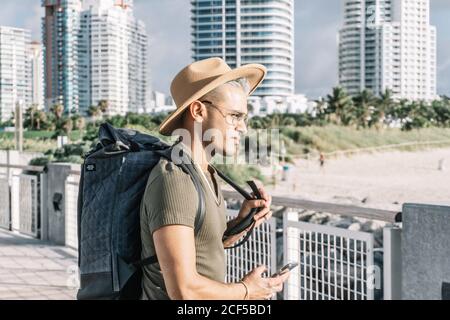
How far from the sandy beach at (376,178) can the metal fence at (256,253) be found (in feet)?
66.7

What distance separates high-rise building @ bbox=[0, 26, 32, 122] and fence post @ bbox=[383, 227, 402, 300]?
2010 inches

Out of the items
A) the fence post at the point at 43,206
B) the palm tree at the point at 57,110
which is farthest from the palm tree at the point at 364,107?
the fence post at the point at 43,206

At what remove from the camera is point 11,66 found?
5438cm

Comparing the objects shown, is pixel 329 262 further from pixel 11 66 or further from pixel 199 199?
pixel 11 66

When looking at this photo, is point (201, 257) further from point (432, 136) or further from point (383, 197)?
point (432, 136)

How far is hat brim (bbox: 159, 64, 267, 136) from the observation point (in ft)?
5.62

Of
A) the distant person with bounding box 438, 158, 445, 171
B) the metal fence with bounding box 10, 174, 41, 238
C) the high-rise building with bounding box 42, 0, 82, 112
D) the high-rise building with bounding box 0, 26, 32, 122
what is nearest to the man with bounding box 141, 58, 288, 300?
the metal fence with bounding box 10, 174, 41, 238

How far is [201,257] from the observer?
64.3 inches

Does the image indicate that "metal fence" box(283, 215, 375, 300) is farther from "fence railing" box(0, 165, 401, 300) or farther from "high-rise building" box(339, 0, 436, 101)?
"high-rise building" box(339, 0, 436, 101)

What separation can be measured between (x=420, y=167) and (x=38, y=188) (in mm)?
37901

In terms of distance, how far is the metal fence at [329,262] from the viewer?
3924 millimetres

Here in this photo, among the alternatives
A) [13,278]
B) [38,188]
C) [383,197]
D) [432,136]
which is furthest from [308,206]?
[432,136]

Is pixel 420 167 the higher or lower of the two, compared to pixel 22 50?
lower

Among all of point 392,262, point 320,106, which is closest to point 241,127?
point 392,262
